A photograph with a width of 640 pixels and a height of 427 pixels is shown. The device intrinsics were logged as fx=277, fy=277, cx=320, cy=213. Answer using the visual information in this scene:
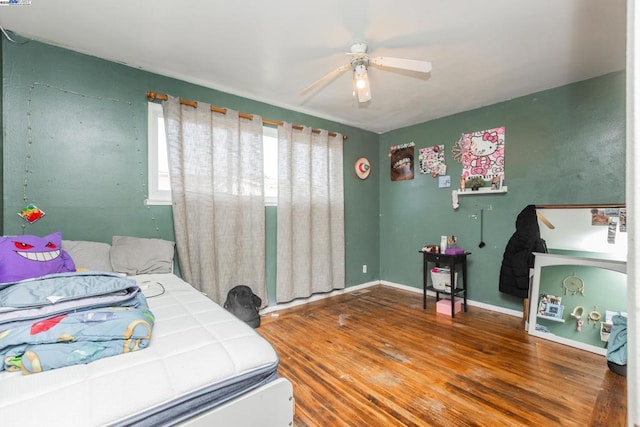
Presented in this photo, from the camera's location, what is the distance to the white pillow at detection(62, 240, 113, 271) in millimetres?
1968

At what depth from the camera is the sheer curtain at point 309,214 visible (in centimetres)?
331

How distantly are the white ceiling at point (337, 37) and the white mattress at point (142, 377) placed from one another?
190 cm

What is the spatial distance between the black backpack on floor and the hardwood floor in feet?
0.55

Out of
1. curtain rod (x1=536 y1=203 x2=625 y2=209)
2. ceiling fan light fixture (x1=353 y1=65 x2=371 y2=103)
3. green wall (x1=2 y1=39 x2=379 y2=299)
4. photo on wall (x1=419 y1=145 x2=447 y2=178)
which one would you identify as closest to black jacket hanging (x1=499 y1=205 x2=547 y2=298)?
curtain rod (x1=536 y1=203 x2=625 y2=209)

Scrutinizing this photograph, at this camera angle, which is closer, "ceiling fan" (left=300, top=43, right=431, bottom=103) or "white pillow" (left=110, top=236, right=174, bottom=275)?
"ceiling fan" (left=300, top=43, right=431, bottom=103)

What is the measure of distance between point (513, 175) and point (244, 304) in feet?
10.6

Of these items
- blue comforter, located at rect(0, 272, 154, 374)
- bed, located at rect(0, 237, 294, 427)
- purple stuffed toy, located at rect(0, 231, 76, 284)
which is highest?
purple stuffed toy, located at rect(0, 231, 76, 284)

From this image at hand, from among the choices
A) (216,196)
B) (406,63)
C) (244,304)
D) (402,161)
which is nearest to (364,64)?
(406,63)

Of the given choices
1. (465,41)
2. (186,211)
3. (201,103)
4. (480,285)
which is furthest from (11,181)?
(480,285)

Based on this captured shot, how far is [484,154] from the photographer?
11.0ft

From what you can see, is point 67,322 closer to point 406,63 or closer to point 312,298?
point 406,63

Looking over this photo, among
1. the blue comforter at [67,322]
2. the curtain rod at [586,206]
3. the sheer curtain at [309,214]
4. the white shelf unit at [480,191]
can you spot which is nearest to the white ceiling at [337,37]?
the sheer curtain at [309,214]

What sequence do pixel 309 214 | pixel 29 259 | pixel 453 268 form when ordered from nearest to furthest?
1. pixel 29 259
2. pixel 453 268
3. pixel 309 214

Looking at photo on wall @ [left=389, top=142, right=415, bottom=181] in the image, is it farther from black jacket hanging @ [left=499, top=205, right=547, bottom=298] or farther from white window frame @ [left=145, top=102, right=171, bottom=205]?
white window frame @ [left=145, top=102, right=171, bottom=205]
